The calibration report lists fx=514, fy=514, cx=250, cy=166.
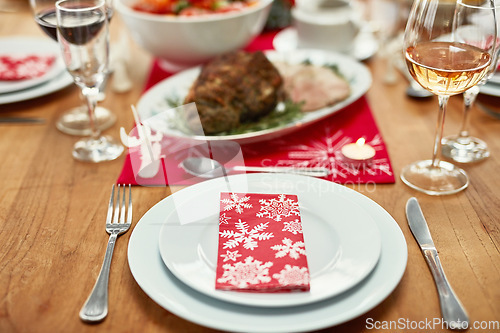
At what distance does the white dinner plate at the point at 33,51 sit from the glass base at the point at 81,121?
0.15m

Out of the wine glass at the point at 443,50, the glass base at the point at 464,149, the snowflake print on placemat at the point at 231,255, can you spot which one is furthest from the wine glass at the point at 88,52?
the glass base at the point at 464,149

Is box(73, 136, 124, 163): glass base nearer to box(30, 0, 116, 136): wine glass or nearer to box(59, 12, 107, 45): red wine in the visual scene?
box(30, 0, 116, 136): wine glass

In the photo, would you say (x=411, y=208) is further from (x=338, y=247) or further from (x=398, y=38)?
Result: (x=398, y=38)

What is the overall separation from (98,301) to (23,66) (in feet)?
3.30

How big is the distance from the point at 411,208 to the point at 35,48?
1.32 metres

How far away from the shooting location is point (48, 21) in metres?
1.22

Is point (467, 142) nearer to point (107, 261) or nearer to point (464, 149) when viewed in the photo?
point (464, 149)

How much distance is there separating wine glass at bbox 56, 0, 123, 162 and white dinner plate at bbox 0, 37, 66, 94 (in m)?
0.32

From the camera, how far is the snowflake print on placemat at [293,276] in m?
0.71

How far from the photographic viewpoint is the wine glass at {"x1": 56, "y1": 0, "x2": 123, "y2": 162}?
1.09 meters

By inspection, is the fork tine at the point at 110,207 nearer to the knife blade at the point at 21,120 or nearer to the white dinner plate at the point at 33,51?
the knife blade at the point at 21,120

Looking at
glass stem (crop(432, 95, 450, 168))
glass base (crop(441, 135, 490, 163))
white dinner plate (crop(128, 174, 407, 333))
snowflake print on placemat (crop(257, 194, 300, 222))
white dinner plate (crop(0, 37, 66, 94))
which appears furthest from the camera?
white dinner plate (crop(0, 37, 66, 94))

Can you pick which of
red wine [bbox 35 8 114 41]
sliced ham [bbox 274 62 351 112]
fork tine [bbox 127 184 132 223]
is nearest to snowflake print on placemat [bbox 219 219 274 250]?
fork tine [bbox 127 184 132 223]

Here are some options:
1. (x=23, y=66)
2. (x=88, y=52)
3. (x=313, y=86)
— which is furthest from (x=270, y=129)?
(x=23, y=66)
